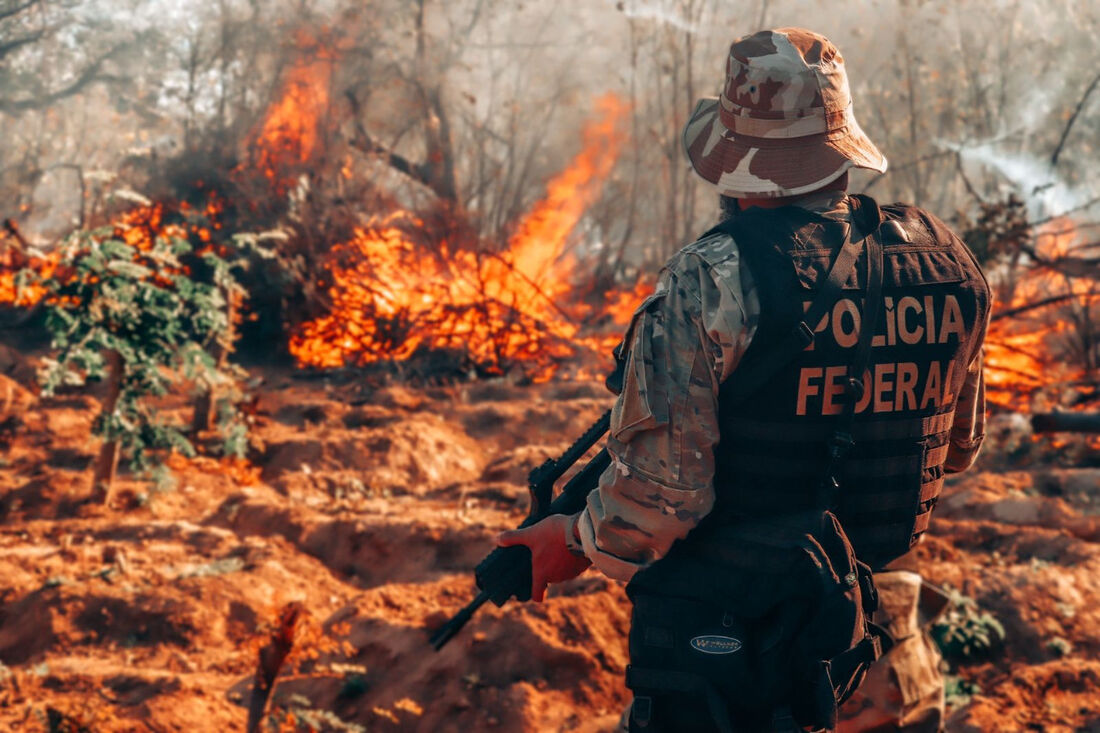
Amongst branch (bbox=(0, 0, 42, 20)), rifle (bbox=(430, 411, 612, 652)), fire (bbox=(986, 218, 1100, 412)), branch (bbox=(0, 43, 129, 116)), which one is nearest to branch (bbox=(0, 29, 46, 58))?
branch (bbox=(0, 0, 42, 20))

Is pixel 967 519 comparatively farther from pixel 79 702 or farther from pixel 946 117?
pixel 946 117

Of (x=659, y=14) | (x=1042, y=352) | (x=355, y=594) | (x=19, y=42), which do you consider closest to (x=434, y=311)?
(x=659, y=14)

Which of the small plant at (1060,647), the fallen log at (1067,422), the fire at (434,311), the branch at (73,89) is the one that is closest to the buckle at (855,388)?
the small plant at (1060,647)

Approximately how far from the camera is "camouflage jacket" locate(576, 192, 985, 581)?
1686 millimetres

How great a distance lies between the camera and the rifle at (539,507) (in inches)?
81.1

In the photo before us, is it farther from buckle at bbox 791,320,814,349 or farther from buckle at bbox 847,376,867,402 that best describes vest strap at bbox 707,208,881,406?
buckle at bbox 847,376,867,402

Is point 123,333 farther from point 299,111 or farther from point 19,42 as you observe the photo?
point 19,42

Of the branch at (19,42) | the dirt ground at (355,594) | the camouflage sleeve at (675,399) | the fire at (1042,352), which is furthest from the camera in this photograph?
the branch at (19,42)

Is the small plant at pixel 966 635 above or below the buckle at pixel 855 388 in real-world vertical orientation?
below

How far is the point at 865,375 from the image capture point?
178 centimetres

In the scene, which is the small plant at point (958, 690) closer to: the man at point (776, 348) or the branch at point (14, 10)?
the man at point (776, 348)

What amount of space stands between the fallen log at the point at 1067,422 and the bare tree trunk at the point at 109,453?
19.7 ft

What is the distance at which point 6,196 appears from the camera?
16703 mm

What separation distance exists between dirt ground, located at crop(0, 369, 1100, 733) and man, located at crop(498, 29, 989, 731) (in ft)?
6.17
